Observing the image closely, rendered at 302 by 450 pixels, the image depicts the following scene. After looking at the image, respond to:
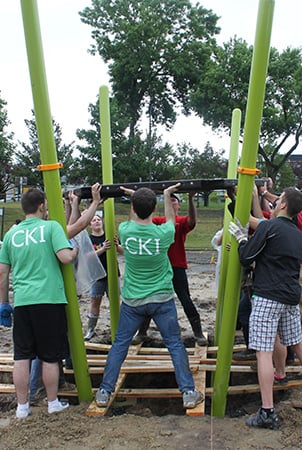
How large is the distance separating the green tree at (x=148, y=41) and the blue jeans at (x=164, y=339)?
108 feet

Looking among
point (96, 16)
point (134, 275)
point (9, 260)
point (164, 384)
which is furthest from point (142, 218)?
point (96, 16)

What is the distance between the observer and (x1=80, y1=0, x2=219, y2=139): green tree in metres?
36.2

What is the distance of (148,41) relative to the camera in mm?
36500

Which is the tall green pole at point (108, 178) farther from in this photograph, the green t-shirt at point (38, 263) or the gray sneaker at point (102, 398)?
the gray sneaker at point (102, 398)

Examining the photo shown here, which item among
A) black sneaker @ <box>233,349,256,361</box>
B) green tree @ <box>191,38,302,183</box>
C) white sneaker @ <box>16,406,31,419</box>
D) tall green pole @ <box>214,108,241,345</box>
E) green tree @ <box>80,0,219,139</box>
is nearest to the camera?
white sneaker @ <box>16,406,31,419</box>

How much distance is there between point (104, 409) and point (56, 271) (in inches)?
45.4

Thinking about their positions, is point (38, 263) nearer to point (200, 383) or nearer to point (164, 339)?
point (164, 339)

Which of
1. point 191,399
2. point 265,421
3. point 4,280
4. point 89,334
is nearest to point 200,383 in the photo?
point 191,399

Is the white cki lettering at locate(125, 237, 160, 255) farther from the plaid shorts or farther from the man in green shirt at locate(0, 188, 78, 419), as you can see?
the plaid shorts

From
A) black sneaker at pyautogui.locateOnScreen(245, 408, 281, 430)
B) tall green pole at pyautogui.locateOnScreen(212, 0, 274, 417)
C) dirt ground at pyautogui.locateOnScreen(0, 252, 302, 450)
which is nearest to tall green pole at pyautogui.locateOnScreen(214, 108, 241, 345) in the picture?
tall green pole at pyautogui.locateOnScreen(212, 0, 274, 417)

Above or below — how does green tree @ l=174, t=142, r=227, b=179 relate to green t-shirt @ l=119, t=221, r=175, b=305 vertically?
below

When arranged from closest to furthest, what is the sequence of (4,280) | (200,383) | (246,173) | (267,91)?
(246,173) → (4,280) → (200,383) → (267,91)

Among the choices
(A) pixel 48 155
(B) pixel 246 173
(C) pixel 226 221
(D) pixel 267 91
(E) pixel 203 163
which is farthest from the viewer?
(E) pixel 203 163

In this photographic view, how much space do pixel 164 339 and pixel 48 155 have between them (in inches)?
67.5
